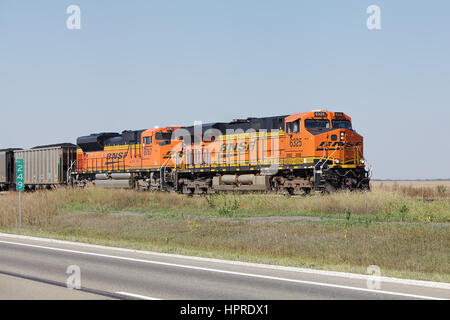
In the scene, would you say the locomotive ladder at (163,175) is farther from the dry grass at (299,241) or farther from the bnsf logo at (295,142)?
the dry grass at (299,241)

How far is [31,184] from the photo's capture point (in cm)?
4809

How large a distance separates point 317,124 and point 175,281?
1982cm

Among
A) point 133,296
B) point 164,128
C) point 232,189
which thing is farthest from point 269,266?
point 164,128

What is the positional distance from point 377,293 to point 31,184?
42.8 meters

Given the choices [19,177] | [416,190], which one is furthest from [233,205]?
[416,190]

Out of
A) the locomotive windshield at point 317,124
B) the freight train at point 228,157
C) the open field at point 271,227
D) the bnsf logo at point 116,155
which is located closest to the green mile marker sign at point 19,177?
the open field at point 271,227

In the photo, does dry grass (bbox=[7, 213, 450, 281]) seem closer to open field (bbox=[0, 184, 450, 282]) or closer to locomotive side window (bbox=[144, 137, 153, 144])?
Answer: open field (bbox=[0, 184, 450, 282])

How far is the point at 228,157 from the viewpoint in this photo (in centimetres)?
3341

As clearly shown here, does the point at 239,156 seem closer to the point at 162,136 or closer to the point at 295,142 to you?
the point at 295,142

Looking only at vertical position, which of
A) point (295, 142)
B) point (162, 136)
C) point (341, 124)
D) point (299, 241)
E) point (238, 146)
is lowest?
point (299, 241)

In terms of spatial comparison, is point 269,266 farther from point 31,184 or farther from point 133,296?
point 31,184

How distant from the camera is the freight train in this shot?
29.2m

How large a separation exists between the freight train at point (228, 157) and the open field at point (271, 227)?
3.00 metres

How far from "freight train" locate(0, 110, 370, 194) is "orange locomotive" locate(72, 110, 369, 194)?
0.05 meters
